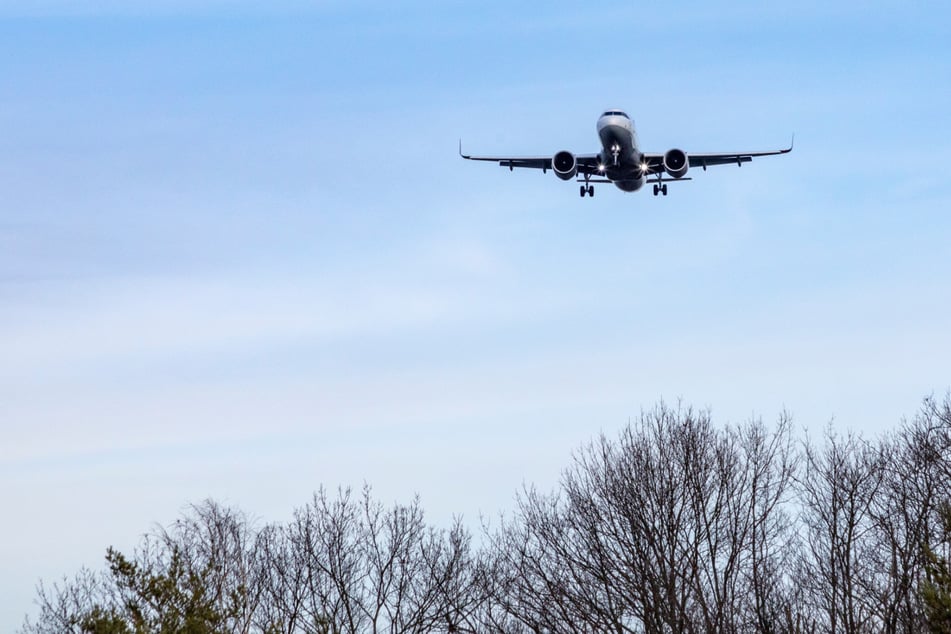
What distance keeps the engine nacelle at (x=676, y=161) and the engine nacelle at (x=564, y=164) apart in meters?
4.73

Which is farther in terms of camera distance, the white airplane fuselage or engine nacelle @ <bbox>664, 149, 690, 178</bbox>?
engine nacelle @ <bbox>664, 149, 690, 178</bbox>

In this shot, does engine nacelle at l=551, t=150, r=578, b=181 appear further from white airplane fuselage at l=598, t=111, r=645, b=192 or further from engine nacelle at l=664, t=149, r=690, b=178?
engine nacelle at l=664, t=149, r=690, b=178

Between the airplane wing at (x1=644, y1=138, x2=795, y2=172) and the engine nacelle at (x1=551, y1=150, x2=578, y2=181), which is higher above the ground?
the airplane wing at (x1=644, y1=138, x2=795, y2=172)

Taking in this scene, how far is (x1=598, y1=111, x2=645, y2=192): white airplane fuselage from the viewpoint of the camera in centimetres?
5628

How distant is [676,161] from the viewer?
58125 millimetres

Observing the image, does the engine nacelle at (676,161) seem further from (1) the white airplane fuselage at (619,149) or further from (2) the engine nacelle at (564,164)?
(2) the engine nacelle at (564,164)

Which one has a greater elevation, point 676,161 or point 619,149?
point 676,161

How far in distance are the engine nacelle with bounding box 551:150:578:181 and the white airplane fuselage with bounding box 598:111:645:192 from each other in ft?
5.14

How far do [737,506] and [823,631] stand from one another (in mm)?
5556

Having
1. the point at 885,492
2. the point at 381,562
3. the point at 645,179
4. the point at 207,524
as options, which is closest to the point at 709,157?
the point at 645,179

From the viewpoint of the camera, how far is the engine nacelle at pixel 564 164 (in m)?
57.1

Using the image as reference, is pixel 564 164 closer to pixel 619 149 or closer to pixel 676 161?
pixel 619 149

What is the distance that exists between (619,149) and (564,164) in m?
2.76

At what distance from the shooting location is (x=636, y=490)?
37781 millimetres
